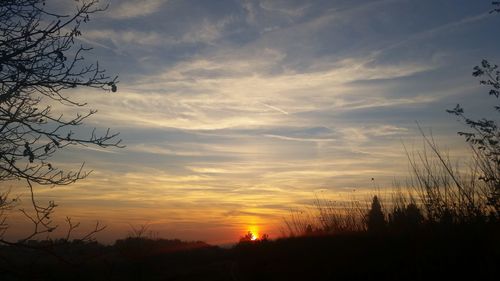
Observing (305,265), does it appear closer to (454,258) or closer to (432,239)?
(432,239)

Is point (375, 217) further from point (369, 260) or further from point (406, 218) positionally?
point (369, 260)

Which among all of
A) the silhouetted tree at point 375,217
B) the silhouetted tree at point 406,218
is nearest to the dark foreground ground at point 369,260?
the silhouetted tree at point 406,218

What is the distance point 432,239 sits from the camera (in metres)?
8.66

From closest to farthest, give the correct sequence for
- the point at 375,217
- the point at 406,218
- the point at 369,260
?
the point at 369,260
the point at 406,218
the point at 375,217

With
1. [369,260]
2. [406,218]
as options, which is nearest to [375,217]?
[406,218]

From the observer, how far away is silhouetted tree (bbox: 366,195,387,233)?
13962 mm

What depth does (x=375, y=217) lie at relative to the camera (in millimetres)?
14664

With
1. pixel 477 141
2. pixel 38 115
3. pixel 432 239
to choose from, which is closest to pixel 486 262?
pixel 432 239

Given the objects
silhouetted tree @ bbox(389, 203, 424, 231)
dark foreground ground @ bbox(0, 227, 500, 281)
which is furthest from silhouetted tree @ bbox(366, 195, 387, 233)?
dark foreground ground @ bbox(0, 227, 500, 281)

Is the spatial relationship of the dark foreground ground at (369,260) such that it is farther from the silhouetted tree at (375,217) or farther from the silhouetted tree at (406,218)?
the silhouetted tree at (375,217)

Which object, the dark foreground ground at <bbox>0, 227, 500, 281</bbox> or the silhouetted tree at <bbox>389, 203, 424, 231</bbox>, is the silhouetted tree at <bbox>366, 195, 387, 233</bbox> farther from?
the dark foreground ground at <bbox>0, 227, 500, 281</bbox>

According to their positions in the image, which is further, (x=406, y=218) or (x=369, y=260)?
(x=406, y=218)

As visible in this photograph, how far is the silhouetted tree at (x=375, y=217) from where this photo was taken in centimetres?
1396

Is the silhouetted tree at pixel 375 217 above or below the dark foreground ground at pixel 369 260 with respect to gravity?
above
